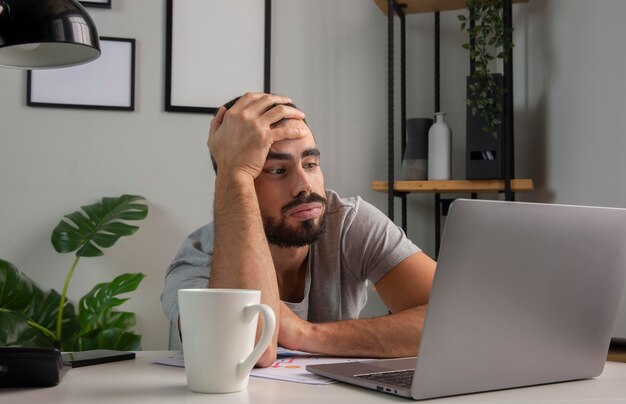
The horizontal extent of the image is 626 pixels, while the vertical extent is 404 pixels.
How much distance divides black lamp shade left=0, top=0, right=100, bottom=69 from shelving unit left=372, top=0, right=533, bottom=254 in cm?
140

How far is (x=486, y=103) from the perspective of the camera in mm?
2355

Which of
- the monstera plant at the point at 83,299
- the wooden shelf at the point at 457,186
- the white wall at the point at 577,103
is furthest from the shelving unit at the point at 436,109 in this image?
the monstera plant at the point at 83,299

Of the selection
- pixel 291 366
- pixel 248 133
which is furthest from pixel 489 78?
pixel 291 366

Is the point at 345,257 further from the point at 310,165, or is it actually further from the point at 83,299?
the point at 83,299

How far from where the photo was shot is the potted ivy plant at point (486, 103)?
2.36 m

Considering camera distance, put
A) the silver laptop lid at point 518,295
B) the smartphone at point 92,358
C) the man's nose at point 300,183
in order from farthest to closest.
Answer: the man's nose at point 300,183, the smartphone at point 92,358, the silver laptop lid at point 518,295

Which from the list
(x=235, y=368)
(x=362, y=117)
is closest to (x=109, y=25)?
(x=362, y=117)

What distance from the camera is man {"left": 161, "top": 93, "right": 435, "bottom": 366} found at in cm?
119

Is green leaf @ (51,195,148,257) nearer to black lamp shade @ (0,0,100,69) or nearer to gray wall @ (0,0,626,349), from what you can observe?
gray wall @ (0,0,626,349)

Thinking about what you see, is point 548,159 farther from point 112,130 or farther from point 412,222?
point 112,130

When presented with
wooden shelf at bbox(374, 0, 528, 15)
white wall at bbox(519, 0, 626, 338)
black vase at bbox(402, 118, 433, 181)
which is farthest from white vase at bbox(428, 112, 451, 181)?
wooden shelf at bbox(374, 0, 528, 15)

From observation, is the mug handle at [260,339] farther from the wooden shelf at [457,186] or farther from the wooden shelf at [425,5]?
the wooden shelf at [425,5]

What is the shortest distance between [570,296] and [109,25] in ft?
7.55

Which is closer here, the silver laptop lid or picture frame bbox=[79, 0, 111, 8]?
the silver laptop lid
